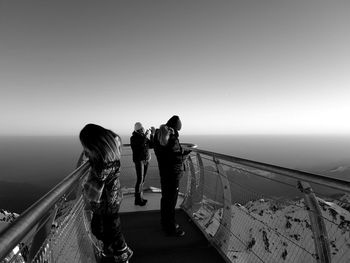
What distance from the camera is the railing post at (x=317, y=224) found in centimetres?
208

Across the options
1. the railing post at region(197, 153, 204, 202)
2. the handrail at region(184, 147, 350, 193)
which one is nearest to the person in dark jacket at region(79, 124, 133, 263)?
the handrail at region(184, 147, 350, 193)

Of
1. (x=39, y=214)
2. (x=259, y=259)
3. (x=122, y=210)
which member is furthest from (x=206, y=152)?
(x=39, y=214)

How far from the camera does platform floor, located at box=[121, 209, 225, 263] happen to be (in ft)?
11.6

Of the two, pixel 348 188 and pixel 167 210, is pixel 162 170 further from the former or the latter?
pixel 348 188

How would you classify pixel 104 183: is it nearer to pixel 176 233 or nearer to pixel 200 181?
pixel 176 233

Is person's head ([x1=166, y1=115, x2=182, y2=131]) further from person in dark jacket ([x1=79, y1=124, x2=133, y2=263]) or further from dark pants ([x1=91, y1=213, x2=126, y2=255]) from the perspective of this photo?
dark pants ([x1=91, y1=213, x2=126, y2=255])

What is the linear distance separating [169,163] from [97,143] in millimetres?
1794

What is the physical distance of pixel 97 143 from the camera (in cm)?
248

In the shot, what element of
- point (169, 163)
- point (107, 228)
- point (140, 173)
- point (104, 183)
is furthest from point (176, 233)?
point (104, 183)

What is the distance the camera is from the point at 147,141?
5.94m

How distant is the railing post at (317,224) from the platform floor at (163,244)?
167 centimetres

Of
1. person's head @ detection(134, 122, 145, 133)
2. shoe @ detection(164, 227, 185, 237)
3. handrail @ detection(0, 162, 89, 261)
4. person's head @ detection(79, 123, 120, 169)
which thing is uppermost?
person's head @ detection(134, 122, 145, 133)

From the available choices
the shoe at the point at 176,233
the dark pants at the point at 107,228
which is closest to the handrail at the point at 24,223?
the dark pants at the point at 107,228

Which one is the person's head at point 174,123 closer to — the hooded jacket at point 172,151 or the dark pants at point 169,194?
the hooded jacket at point 172,151
